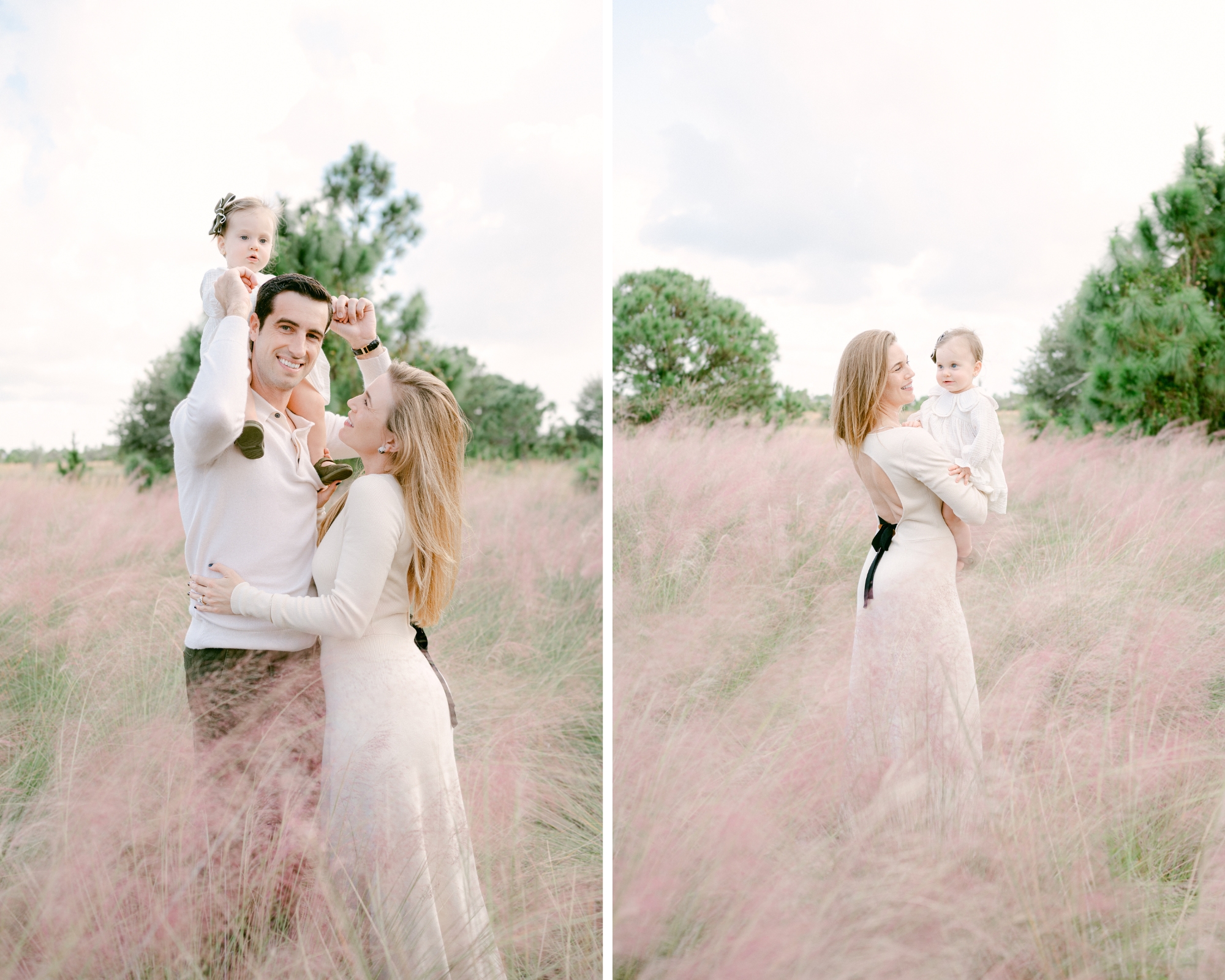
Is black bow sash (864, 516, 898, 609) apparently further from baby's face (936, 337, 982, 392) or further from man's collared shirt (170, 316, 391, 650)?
man's collared shirt (170, 316, 391, 650)

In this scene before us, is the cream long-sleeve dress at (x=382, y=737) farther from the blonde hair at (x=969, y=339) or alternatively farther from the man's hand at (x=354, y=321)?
the blonde hair at (x=969, y=339)

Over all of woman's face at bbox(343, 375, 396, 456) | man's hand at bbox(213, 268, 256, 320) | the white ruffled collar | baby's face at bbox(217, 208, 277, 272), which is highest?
baby's face at bbox(217, 208, 277, 272)

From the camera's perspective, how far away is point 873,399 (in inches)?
85.6

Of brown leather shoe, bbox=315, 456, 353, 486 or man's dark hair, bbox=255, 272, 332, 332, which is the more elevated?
man's dark hair, bbox=255, 272, 332, 332

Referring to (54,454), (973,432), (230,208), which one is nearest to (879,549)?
(973,432)

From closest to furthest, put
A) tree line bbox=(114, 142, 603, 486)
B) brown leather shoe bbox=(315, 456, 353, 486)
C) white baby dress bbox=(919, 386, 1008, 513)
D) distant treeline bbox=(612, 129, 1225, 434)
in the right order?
brown leather shoe bbox=(315, 456, 353, 486) → white baby dress bbox=(919, 386, 1008, 513) → distant treeline bbox=(612, 129, 1225, 434) → tree line bbox=(114, 142, 603, 486)

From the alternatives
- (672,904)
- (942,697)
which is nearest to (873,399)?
(942,697)

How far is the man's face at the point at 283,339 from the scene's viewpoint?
1721 mm

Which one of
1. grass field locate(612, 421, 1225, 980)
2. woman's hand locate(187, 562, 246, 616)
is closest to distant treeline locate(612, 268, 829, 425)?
grass field locate(612, 421, 1225, 980)

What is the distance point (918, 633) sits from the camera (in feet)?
6.97

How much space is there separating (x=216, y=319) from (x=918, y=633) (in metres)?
1.71

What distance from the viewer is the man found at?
1.66 m

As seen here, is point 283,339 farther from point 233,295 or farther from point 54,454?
point 54,454

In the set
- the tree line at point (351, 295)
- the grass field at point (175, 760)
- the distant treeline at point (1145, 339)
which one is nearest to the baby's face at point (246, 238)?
the grass field at point (175, 760)
